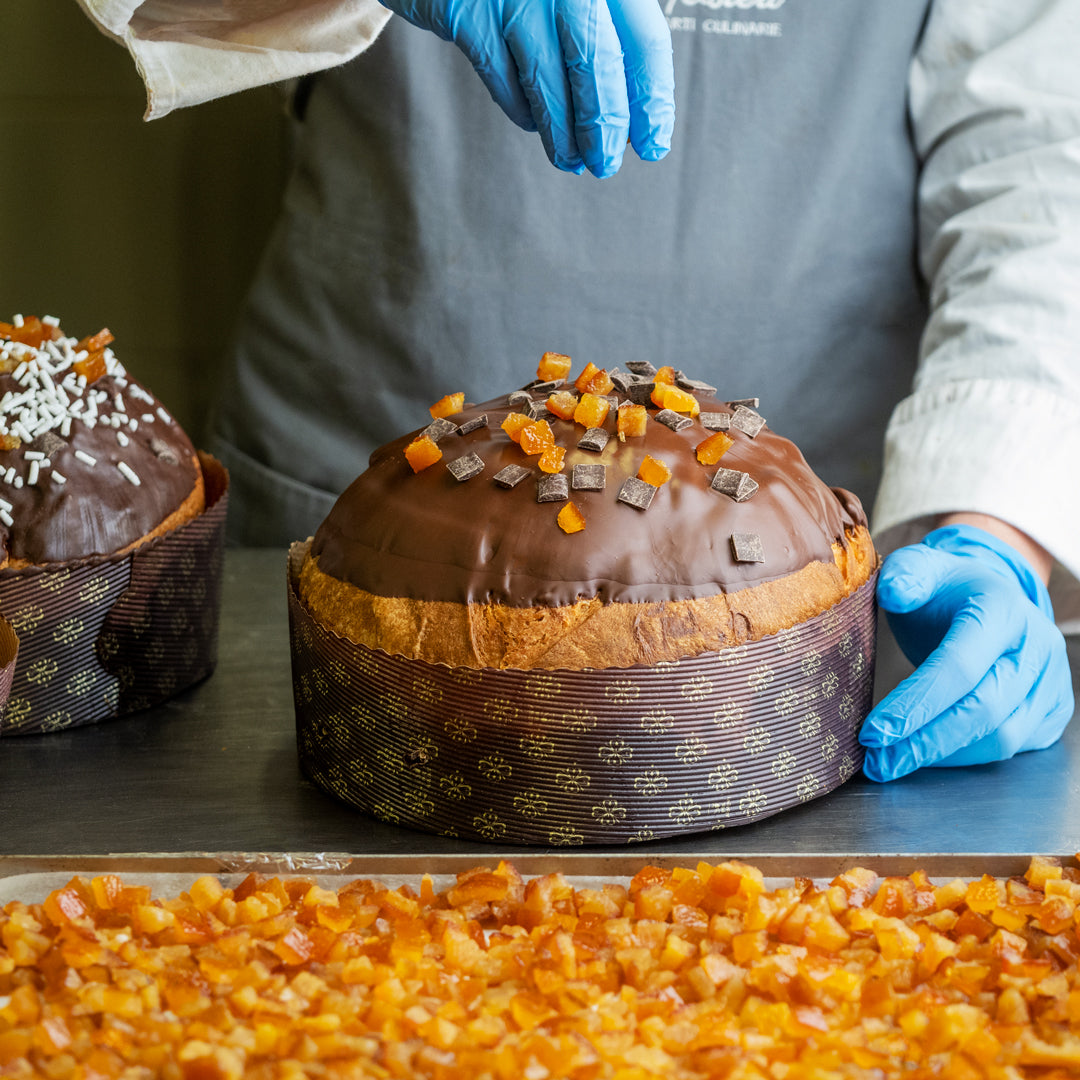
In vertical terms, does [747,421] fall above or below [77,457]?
above

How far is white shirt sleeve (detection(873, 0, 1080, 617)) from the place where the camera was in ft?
5.74

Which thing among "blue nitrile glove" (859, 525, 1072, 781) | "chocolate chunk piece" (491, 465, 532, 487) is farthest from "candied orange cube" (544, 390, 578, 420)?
"blue nitrile glove" (859, 525, 1072, 781)

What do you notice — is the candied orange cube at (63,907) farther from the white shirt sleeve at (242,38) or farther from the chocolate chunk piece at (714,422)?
the white shirt sleeve at (242,38)

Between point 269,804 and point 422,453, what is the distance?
43 cm

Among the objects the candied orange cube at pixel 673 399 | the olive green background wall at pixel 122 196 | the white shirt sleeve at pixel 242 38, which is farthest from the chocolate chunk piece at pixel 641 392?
the olive green background wall at pixel 122 196

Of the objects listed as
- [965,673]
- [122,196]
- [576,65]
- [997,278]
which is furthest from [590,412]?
[122,196]

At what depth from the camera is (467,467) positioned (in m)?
1.26

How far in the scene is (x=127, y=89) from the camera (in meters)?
3.28

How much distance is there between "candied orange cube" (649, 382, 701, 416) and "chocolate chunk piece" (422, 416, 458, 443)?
0.74ft

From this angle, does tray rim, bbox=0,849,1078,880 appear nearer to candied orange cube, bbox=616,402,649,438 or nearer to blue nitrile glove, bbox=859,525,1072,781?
blue nitrile glove, bbox=859,525,1072,781

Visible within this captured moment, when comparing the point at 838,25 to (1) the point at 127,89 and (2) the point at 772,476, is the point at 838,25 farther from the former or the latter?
(1) the point at 127,89

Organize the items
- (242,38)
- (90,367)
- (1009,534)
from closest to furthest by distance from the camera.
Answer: (90,367), (1009,534), (242,38)

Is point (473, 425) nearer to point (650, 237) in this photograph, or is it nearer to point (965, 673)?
point (965, 673)

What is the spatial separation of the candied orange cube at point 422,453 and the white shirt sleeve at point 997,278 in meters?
0.81
